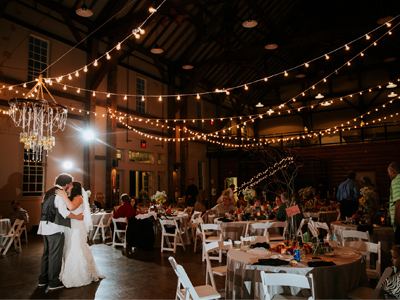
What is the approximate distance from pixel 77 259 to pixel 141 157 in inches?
404

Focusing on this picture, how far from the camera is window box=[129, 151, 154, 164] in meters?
14.4

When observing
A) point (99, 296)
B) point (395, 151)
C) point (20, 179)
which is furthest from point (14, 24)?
point (395, 151)

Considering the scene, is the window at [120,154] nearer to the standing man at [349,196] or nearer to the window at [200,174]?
the window at [200,174]

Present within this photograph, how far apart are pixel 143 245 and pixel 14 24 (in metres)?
7.60

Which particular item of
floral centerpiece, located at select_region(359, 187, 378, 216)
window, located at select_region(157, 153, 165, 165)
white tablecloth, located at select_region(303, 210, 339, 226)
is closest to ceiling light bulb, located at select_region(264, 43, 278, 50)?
white tablecloth, located at select_region(303, 210, 339, 226)

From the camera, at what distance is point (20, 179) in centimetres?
956

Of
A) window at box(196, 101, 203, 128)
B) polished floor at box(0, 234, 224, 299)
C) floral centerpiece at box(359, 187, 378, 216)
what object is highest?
window at box(196, 101, 203, 128)

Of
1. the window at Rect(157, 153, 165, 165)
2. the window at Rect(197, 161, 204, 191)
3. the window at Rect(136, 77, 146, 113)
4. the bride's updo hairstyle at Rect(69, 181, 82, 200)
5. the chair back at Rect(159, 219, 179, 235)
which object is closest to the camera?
the bride's updo hairstyle at Rect(69, 181, 82, 200)

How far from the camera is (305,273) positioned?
9.87 feet

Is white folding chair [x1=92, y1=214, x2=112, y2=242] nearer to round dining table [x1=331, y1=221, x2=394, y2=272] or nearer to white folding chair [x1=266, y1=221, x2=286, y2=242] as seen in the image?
white folding chair [x1=266, y1=221, x2=286, y2=242]

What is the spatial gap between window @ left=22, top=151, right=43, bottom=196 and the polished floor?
2794mm

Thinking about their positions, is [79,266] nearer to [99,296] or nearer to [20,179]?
[99,296]

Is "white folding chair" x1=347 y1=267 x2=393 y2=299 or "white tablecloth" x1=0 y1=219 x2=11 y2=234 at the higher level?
"white tablecloth" x1=0 y1=219 x2=11 y2=234

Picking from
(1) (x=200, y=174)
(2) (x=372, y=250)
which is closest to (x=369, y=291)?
(2) (x=372, y=250)
